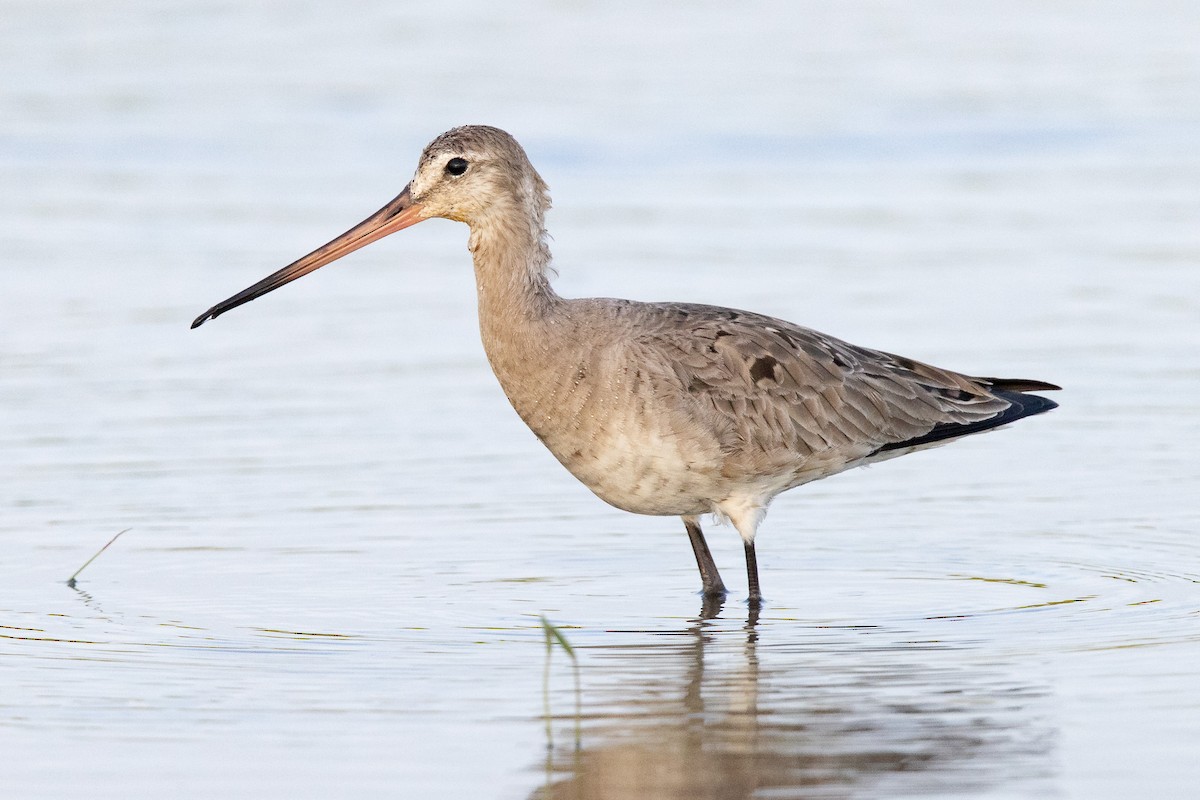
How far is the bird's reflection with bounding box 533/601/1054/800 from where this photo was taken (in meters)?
5.87

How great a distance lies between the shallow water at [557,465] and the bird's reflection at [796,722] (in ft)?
0.07

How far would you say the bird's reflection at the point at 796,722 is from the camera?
587 centimetres

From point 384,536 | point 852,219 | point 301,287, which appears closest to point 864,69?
point 852,219

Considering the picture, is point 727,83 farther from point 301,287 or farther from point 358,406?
point 358,406

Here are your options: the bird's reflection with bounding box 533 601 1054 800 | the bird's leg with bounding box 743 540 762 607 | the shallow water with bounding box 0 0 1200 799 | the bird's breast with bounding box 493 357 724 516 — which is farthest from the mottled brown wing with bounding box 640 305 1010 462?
the bird's reflection with bounding box 533 601 1054 800

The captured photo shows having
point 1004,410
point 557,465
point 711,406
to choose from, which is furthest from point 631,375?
point 557,465

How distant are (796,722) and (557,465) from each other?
13.2 ft

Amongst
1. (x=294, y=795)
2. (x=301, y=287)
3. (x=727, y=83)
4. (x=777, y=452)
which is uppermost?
(x=727, y=83)

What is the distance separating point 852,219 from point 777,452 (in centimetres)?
694

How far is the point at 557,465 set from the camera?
33.9 ft

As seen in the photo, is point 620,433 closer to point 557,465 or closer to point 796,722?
point 796,722

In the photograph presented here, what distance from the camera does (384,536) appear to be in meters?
9.05

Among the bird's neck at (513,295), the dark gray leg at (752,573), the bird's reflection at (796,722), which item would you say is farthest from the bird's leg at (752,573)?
the bird's neck at (513,295)

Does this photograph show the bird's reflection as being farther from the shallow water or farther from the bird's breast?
the bird's breast
